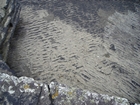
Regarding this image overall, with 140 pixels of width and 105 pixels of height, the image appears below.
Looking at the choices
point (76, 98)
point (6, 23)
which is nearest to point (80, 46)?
point (6, 23)

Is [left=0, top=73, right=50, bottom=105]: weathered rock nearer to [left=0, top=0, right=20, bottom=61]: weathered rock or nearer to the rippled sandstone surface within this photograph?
[left=0, top=0, right=20, bottom=61]: weathered rock

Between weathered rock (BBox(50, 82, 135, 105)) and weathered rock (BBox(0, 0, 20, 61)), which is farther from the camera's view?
weathered rock (BBox(0, 0, 20, 61))

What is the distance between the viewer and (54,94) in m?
1.47

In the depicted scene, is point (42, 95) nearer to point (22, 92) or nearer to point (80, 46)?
point (22, 92)

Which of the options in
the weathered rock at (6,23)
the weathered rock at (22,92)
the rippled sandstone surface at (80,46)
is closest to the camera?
the weathered rock at (22,92)

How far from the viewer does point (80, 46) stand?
370 cm

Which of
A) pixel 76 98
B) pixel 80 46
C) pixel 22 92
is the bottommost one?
pixel 80 46

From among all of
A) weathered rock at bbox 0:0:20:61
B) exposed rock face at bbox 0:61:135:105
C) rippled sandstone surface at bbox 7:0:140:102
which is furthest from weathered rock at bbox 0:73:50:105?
rippled sandstone surface at bbox 7:0:140:102

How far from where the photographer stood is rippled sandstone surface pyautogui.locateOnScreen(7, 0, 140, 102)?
10.1 ft

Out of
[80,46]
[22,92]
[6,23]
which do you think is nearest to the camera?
[22,92]

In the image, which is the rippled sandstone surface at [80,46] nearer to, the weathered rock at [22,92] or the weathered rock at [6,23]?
the weathered rock at [6,23]

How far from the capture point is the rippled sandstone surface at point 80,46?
3.08 m

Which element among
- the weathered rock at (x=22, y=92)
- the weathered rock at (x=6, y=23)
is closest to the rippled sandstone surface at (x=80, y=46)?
the weathered rock at (x=6, y=23)

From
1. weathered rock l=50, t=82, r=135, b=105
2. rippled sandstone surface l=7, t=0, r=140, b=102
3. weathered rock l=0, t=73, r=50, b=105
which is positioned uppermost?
weathered rock l=0, t=73, r=50, b=105
